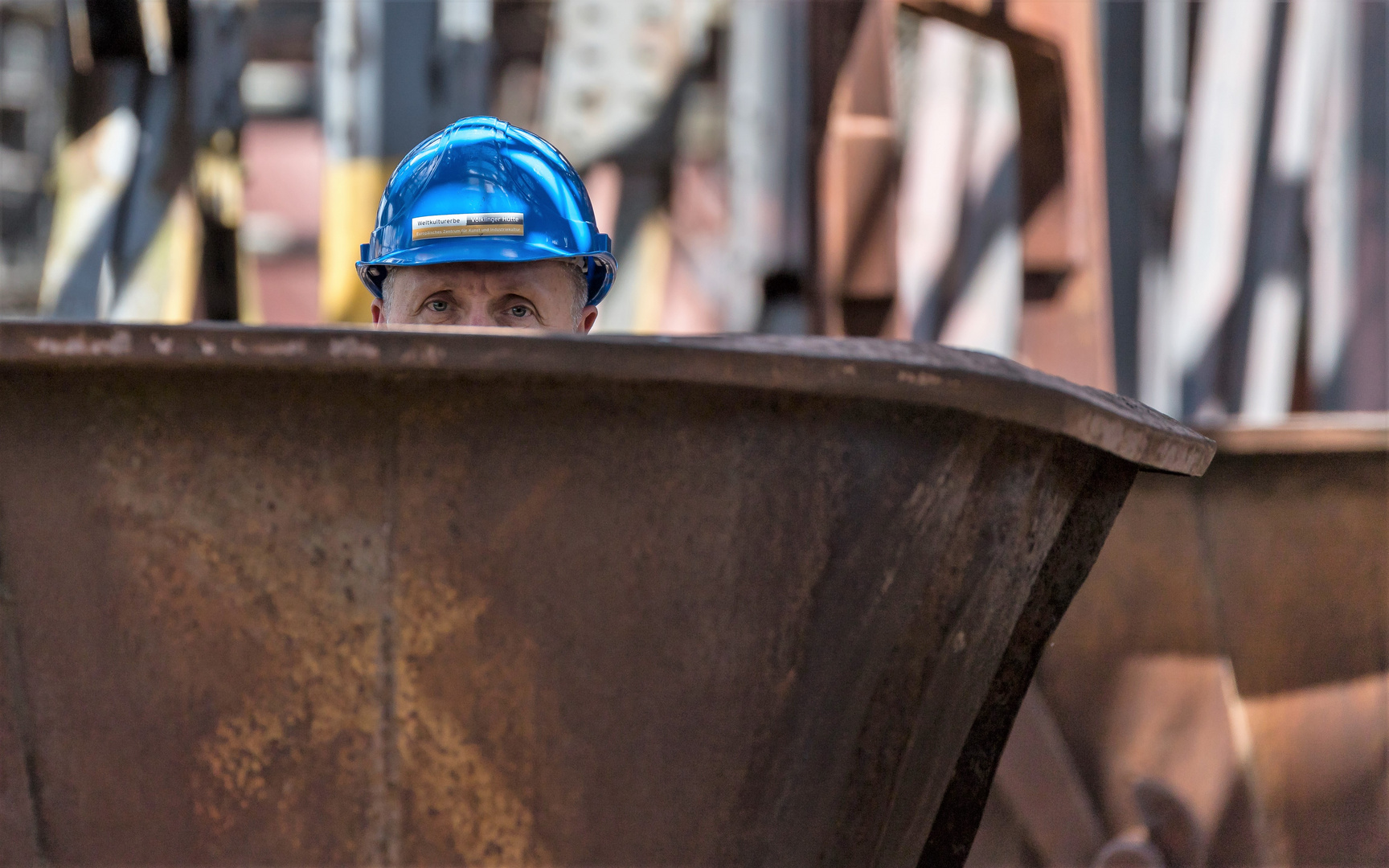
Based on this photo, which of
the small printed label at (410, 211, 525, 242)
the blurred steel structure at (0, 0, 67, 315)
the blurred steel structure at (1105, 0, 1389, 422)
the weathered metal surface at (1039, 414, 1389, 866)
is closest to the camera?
the small printed label at (410, 211, 525, 242)

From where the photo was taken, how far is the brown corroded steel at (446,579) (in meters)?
0.93

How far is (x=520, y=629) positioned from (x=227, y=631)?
0.75 feet

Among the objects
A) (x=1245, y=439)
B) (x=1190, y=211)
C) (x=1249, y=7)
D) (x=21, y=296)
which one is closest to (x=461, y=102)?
(x=1245, y=439)

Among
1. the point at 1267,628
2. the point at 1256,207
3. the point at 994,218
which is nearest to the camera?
the point at 1267,628

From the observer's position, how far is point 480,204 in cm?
131

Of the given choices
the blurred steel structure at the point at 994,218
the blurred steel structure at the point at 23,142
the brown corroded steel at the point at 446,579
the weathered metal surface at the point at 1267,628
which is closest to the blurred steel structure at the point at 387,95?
the blurred steel structure at the point at 994,218

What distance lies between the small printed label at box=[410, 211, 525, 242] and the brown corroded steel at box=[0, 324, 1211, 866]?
0.44 meters

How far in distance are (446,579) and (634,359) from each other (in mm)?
230

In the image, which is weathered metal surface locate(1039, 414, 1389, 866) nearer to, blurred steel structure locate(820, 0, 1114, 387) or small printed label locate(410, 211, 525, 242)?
blurred steel structure locate(820, 0, 1114, 387)

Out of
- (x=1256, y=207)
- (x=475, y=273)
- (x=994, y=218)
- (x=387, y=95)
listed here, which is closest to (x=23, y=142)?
(x=387, y=95)

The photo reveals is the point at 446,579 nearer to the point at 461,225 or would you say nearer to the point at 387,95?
the point at 461,225

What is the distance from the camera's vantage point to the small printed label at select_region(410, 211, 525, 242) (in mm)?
1308

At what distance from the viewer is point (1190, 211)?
5410 mm

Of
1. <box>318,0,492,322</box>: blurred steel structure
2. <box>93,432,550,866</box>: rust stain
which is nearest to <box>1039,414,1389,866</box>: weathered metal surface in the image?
<box>93,432,550,866</box>: rust stain
